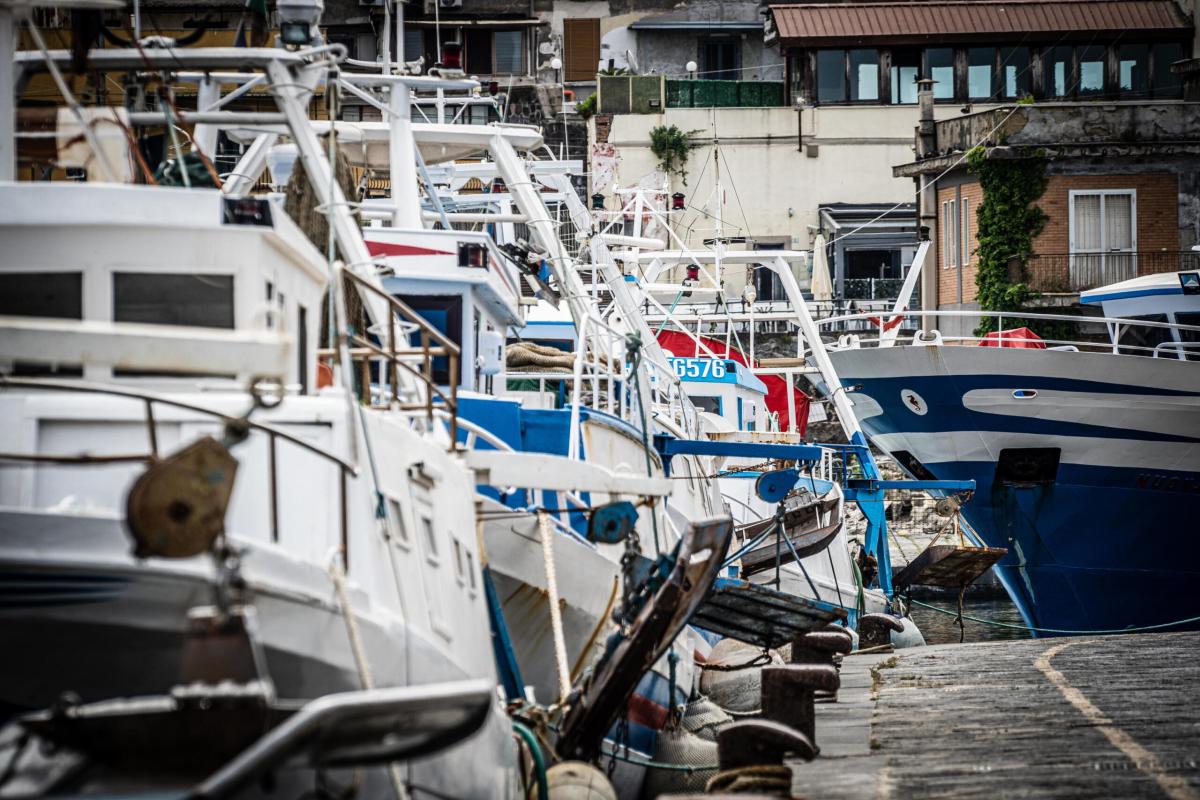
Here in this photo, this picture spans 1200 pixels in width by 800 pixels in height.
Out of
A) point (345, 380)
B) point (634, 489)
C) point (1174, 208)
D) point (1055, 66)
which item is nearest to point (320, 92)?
point (634, 489)

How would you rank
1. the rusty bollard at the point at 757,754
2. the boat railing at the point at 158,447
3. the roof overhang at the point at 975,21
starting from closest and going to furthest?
the boat railing at the point at 158,447
the rusty bollard at the point at 757,754
the roof overhang at the point at 975,21

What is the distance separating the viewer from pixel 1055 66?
4175 centimetres

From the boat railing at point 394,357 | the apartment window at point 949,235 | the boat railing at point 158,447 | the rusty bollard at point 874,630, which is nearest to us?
the boat railing at point 158,447

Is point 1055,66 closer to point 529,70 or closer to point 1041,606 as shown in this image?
point 529,70

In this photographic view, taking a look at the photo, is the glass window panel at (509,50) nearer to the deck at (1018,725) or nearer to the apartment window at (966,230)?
the apartment window at (966,230)

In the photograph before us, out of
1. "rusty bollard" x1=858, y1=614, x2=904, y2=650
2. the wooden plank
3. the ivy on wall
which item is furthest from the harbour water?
"rusty bollard" x1=858, y1=614, x2=904, y2=650

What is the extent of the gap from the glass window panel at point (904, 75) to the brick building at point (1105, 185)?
9446 mm

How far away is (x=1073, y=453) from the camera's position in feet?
73.9

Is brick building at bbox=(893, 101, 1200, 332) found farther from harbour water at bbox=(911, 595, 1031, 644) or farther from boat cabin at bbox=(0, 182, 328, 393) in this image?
boat cabin at bbox=(0, 182, 328, 393)

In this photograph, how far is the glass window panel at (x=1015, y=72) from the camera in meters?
41.7

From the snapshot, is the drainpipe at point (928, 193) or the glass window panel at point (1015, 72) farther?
the glass window panel at point (1015, 72)

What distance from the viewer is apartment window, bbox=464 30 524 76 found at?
4716 centimetres

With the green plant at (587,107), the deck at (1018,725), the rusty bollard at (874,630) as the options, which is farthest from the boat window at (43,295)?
the green plant at (587,107)

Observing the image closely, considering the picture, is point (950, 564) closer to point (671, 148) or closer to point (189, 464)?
point (189, 464)
